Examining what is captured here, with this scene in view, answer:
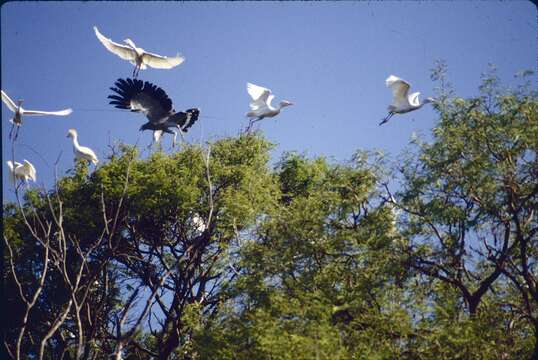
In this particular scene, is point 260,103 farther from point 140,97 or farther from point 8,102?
point 8,102

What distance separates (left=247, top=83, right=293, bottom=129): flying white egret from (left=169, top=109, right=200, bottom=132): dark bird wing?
189 cm

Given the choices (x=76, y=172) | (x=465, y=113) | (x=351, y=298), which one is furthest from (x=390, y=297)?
(x=76, y=172)

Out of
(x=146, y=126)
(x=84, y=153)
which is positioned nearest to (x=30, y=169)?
(x=84, y=153)

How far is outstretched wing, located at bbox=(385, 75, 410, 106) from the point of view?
13.3 m

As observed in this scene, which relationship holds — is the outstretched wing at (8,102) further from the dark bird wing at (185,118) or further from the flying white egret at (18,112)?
the dark bird wing at (185,118)

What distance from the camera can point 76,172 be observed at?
17.9m

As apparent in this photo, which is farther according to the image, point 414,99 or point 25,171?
point 25,171

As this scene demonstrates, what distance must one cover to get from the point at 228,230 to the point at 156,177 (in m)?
2.62

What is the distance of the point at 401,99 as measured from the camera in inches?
551

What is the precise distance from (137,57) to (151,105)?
1.53 metres

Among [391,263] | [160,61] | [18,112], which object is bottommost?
[391,263]

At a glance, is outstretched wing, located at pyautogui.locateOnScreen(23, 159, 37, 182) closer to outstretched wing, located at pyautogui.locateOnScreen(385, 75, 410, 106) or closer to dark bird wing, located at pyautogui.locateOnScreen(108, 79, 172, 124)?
dark bird wing, located at pyautogui.locateOnScreen(108, 79, 172, 124)

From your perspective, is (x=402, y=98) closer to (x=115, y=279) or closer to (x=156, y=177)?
(x=156, y=177)

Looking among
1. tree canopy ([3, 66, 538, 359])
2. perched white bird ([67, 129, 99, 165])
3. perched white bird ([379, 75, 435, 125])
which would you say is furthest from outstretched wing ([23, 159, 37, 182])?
perched white bird ([379, 75, 435, 125])
